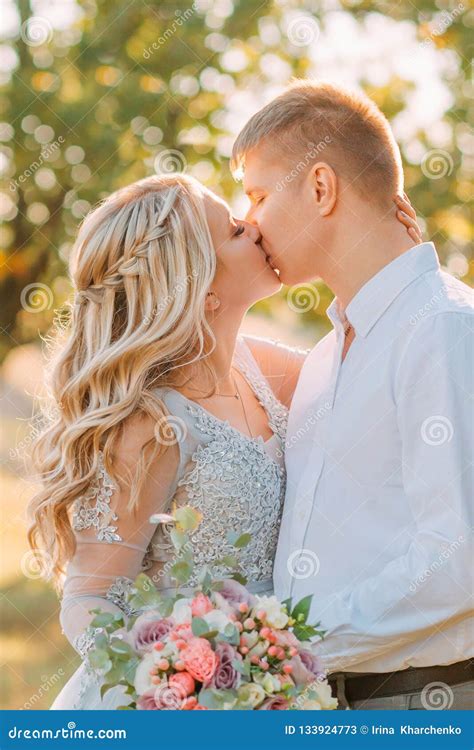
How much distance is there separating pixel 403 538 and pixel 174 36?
424 centimetres

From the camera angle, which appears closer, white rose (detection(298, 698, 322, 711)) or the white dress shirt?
white rose (detection(298, 698, 322, 711))

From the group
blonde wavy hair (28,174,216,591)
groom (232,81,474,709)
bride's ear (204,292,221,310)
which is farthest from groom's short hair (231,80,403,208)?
bride's ear (204,292,221,310)

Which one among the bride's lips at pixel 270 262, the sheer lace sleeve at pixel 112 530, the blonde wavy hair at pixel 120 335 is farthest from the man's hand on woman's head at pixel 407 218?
the sheer lace sleeve at pixel 112 530

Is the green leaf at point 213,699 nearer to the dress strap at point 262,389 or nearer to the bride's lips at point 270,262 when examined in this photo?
the dress strap at point 262,389

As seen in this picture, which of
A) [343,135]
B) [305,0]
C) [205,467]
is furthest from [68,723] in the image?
[305,0]

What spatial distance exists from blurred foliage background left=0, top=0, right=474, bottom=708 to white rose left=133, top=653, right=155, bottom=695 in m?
4.05

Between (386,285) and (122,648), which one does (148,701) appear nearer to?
(122,648)

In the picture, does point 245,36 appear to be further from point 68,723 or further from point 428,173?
point 68,723

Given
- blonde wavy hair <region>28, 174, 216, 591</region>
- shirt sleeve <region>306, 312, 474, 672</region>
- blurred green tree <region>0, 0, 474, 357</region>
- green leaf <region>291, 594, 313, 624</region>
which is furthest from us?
blurred green tree <region>0, 0, 474, 357</region>

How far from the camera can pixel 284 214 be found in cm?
301

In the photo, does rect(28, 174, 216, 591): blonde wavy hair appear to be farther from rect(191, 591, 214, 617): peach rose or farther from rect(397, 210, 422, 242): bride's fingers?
rect(191, 591, 214, 617): peach rose

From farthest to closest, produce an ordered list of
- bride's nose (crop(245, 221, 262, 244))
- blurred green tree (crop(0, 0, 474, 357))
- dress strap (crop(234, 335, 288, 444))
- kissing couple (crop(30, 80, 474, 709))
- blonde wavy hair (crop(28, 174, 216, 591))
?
blurred green tree (crop(0, 0, 474, 357)) → dress strap (crop(234, 335, 288, 444)) → bride's nose (crop(245, 221, 262, 244)) → blonde wavy hair (crop(28, 174, 216, 591)) → kissing couple (crop(30, 80, 474, 709))

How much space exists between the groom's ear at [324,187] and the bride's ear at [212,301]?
0.42 metres

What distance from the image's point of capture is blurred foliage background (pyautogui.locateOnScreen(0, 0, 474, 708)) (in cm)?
588
